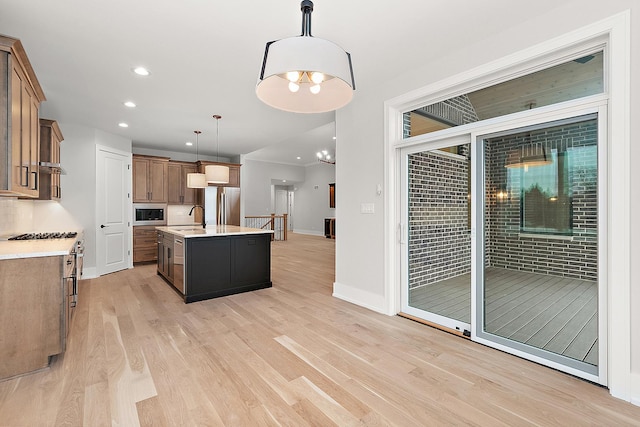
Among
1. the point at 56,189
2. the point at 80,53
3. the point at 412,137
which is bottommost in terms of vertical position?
the point at 56,189

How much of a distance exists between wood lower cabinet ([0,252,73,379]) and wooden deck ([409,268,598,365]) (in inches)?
138

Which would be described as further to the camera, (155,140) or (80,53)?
(155,140)

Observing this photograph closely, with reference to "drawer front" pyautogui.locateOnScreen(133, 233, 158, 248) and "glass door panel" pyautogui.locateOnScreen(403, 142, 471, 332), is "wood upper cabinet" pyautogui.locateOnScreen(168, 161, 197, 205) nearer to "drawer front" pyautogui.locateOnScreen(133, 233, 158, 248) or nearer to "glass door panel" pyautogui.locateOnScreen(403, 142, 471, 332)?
"drawer front" pyautogui.locateOnScreen(133, 233, 158, 248)

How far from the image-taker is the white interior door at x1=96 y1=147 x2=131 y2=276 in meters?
5.55

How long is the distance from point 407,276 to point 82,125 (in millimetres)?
5848

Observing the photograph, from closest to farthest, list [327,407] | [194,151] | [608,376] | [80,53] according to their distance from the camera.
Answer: [327,407], [608,376], [80,53], [194,151]

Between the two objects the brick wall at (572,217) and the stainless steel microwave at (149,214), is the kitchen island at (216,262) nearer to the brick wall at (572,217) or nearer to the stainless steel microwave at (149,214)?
the stainless steel microwave at (149,214)

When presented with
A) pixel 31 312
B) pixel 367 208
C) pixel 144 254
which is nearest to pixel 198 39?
pixel 367 208

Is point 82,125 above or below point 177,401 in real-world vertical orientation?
above

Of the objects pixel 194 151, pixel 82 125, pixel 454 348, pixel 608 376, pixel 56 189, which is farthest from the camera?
pixel 194 151

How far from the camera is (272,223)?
11.5m

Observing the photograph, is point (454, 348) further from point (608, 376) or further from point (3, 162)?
point (3, 162)

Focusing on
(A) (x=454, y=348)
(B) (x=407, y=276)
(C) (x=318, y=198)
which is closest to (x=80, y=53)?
(B) (x=407, y=276)

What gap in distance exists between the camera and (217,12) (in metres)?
2.28
